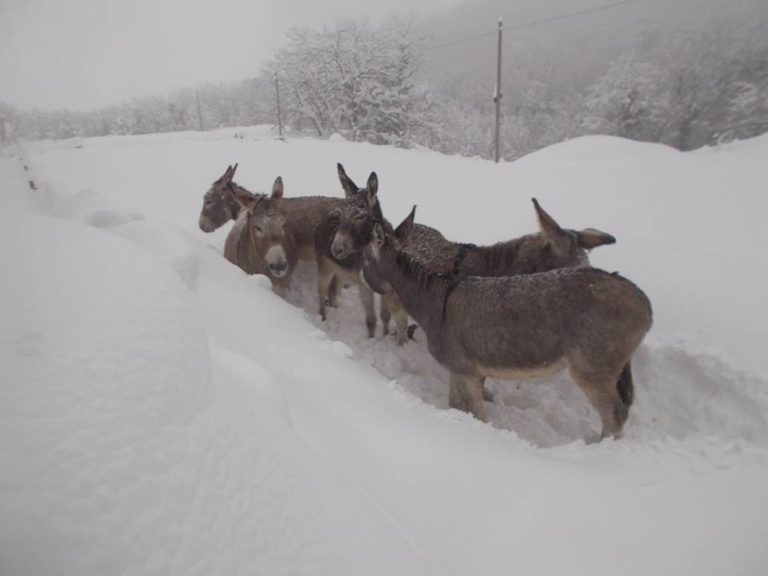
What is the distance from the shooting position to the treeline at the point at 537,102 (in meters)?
19.8

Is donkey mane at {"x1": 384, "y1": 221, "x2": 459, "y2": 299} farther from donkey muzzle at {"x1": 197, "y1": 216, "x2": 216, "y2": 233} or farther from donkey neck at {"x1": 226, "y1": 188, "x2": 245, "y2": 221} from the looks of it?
donkey muzzle at {"x1": 197, "y1": 216, "x2": 216, "y2": 233}

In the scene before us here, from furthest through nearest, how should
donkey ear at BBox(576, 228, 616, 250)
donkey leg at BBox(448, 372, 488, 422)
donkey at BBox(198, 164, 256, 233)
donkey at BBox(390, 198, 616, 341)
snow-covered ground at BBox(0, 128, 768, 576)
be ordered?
donkey at BBox(198, 164, 256, 233) < donkey at BBox(390, 198, 616, 341) < donkey ear at BBox(576, 228, 616, 250) < donkey leg at BBox(448, 372, 488, 422) < snow-covered ground at BBox(0, 128, 768, 576)

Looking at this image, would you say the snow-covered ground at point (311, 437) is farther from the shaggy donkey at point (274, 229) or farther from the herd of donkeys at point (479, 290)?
the shaggy donkey at point (274, 229)

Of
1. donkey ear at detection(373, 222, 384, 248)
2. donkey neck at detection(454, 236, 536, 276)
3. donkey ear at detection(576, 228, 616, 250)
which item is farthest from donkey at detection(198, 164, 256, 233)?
donkey ear at detection(576, 228, 616, 250)

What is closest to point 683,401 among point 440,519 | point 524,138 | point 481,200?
point 440,519

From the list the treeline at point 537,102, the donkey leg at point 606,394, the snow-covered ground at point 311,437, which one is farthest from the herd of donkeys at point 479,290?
the treeline at point 537,102

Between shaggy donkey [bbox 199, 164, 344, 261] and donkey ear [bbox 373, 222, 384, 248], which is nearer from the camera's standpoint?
donkey ear [bbox 373, 222, 384, 248]

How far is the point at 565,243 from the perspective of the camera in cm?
477

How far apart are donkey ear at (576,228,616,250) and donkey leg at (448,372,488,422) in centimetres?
211

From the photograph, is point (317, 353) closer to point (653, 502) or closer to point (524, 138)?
point (653, 502)

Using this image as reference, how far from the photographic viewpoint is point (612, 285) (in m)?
3.36

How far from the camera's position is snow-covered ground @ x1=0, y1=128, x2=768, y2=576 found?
120 cm

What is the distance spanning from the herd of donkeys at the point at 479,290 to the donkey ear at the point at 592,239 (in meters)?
0.01

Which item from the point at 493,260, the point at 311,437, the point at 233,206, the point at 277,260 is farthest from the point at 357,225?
the point at 233,206
